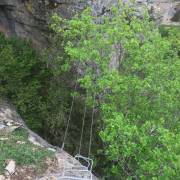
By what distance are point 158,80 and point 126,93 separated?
2.43ft

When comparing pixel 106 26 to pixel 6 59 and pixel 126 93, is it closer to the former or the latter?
pixel 126 93

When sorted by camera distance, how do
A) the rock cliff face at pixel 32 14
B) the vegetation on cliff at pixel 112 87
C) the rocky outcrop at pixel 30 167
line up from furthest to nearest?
1. the rock cliff face at pixel 32 14
2. the vegetation on cliff at pixel 112 87
3. the rocky outcrop at pixel 30 167

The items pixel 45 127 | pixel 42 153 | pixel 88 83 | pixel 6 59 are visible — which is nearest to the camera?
pixel 42 153

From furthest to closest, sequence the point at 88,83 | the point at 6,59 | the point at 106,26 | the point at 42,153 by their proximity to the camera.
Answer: the point at 6,59
the point at 106,26
the point at 88,83
the point at 42,153

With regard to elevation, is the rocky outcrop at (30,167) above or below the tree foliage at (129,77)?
below

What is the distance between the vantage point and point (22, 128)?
9445mm

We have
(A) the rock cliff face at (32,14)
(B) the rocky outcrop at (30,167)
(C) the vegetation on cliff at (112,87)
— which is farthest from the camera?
(A) the rock cliff face at (32,14)

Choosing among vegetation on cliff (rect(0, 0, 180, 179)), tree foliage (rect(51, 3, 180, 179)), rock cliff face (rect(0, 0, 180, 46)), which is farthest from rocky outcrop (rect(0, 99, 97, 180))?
rock cliff face (rect(0, 0, 180, 46))

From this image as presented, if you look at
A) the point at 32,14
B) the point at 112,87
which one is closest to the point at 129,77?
the point at 112,87

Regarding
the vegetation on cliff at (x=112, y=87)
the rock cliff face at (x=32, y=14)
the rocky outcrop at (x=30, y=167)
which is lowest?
the rocky outcrop at (x=30, y=167)

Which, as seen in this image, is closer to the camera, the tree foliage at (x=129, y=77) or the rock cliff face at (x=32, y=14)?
the tree foliage at (x=129, y=77)

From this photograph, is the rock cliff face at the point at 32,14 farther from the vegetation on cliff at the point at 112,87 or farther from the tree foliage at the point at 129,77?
the tree foliage at the point at 129,77

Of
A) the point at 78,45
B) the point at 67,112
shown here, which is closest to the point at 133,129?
the point at 78,45

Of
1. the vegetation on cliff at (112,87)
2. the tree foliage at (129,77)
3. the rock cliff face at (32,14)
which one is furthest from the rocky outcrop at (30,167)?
the rock cliff face at (32,14)
